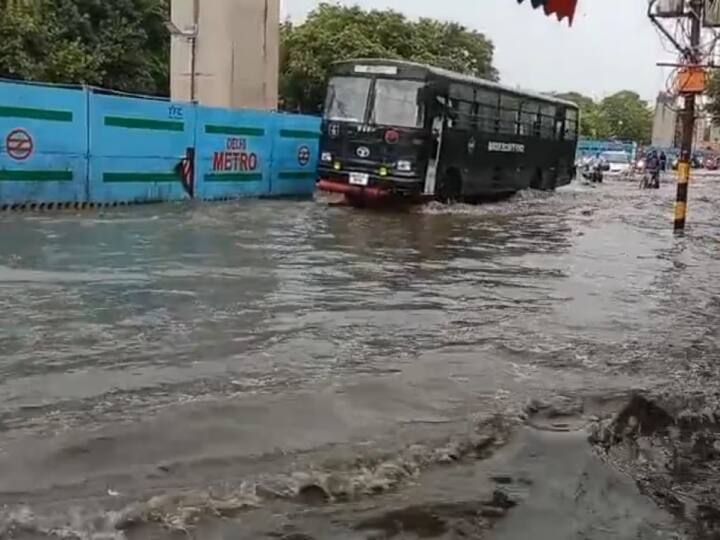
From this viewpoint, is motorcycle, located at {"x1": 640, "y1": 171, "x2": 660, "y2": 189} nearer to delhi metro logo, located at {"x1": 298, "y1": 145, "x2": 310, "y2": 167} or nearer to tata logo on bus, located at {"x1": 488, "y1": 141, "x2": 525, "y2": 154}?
tata logo on bus, located at {"x1": 488, "y1": 141, "x2": 525, "y2": 154}

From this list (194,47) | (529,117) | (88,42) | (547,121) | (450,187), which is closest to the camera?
(450,187)

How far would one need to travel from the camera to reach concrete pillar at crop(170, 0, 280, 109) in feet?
78.2

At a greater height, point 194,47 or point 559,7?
point 194,47

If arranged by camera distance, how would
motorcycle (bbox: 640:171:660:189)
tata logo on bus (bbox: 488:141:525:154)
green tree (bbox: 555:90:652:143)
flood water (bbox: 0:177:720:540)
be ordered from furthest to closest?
1. green tree (bbox: 555:90:652:143)
2. motorcycle (bbox: 640:171:660:189)
3. tata logo on bus (bbox: 488:141:525:154)
4. flood water (bbox: 0:177:720:540)

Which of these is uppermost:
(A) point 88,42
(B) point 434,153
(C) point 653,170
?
(A) point 88,42

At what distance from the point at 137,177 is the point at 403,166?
5.17m

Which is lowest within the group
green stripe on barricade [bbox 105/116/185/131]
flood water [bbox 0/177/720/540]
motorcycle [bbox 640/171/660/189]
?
flood water [bbox 0/177/720/540]

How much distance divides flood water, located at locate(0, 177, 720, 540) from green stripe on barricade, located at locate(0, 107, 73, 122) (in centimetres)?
251

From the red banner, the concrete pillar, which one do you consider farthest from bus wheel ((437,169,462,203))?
the red banner

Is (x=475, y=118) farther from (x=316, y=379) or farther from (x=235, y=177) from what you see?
(x=316, y=379)

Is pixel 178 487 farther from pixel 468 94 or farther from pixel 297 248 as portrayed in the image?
pixel 468 94

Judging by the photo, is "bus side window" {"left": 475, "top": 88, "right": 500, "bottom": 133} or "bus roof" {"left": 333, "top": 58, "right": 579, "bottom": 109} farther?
"bus side window" {"left": 475, "top": 88, "right": 500, "bottom": 133}

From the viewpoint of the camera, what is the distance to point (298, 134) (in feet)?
72.6

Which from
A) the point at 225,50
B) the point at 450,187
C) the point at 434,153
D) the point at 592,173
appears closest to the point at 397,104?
the point at 434,153
